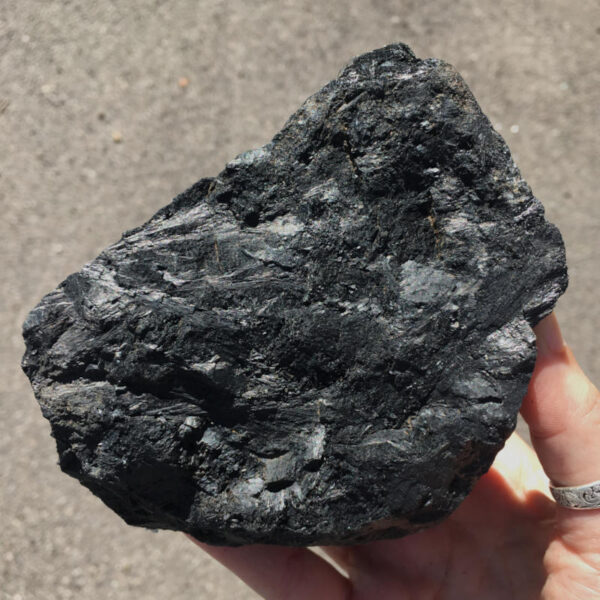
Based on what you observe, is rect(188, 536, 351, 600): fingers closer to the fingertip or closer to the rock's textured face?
the rock's textured face

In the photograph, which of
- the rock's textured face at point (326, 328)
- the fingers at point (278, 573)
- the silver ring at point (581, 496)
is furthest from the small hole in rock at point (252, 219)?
the silver ring at point (581, 496)

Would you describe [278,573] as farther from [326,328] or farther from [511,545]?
[326,328]

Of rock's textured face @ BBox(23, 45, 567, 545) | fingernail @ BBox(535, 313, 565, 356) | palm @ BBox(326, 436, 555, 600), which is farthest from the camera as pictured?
palm @ BBox(326, 436, 555, 600)

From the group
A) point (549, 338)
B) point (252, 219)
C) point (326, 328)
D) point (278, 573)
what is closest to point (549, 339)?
point (549, 338)

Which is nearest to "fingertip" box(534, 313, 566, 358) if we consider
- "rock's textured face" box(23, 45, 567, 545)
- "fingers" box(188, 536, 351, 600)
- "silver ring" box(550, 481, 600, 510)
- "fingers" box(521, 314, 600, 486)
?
"fingers" box(521, 314, 600, 486)

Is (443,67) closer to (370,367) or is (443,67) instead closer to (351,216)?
(351,216)

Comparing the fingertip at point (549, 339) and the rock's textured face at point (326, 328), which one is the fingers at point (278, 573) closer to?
the rock's textured face at point (326, 328)
